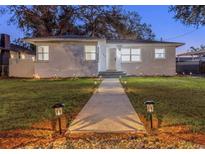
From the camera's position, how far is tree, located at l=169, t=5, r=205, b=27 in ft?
54.0

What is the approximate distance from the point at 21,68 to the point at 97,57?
5643 millimetres

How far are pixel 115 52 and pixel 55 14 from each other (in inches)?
511

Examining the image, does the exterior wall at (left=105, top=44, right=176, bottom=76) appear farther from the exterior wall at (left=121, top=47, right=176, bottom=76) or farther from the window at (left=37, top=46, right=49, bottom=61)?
the window at (left=37, top=46, right=49, bottom=61)

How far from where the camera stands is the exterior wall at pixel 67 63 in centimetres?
2388

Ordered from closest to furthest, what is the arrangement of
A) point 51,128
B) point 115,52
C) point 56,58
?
point 51,128 → point 56,58 → point 115,52

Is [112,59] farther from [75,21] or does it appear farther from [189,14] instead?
[75,21]

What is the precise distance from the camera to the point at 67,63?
23875 millimetres

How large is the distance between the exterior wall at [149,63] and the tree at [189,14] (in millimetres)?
7512

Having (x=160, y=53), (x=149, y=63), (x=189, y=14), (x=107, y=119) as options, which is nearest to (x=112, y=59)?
(x=149, y=63)

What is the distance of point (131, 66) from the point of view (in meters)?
25.4

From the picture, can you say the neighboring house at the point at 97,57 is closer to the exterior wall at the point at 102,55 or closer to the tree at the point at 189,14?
the exterior wall at the point at 102,55

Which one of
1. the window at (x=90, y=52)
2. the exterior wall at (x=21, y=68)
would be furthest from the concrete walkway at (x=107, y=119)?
the exterior wall at (x=21, y=68)
